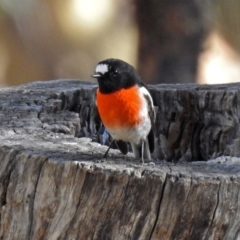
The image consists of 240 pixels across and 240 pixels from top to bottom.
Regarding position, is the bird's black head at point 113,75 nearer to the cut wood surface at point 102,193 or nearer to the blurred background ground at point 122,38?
the cut wood surface at point 102,193

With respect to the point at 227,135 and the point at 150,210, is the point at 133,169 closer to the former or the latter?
the point at 150,210

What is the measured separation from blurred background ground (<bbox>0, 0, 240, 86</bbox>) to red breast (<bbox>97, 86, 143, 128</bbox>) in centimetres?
255

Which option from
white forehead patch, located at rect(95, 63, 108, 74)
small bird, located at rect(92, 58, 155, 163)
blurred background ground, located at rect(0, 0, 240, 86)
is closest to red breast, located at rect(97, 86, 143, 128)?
small bird, located at rect(92, 58, 155, 163)

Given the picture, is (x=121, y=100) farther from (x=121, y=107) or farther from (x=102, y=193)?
(x=102, y=193)

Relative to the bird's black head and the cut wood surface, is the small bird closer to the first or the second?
the bird's black head

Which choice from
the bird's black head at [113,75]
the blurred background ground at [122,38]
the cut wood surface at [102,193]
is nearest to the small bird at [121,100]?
the bird's black head at [113,75]

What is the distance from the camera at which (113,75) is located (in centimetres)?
320

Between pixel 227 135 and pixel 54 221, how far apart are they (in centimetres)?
168

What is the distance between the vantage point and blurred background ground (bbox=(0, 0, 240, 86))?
5.83 m

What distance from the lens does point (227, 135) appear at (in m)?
4.11

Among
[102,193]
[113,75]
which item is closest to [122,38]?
[113,75]

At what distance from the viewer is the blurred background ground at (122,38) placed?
5832 mm

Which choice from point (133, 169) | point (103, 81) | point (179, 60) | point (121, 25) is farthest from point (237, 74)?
point (133, 169)

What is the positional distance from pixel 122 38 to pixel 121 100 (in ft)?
10.6
